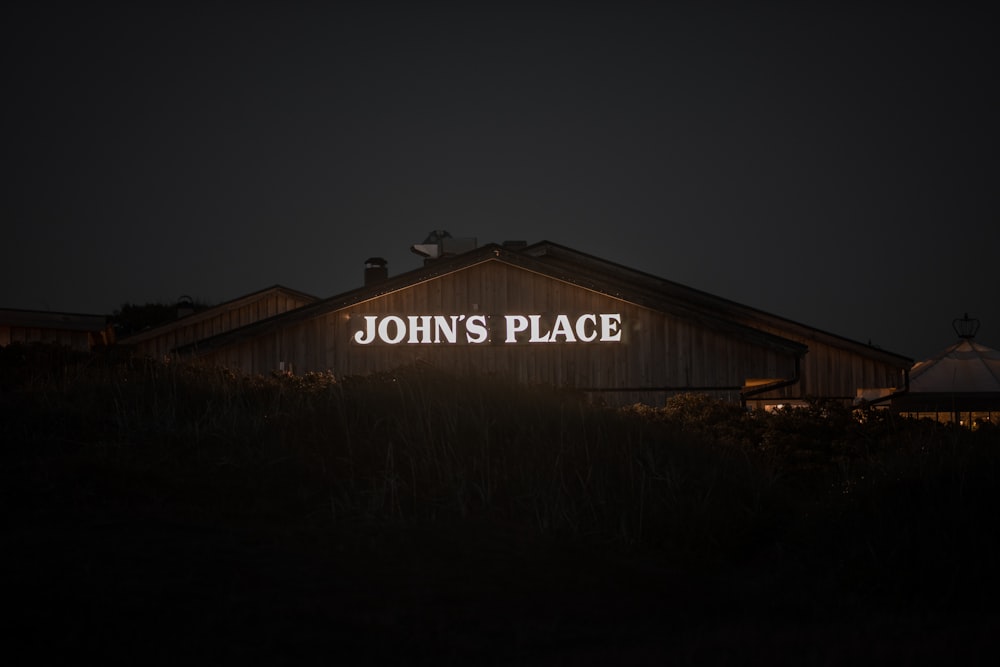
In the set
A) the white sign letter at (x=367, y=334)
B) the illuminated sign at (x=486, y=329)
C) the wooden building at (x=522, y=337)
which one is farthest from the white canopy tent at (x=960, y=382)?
the white sign letter at (x=367, y=334)

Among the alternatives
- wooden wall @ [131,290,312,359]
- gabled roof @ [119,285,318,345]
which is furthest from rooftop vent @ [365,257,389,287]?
gabled roof @ [119,285,318,345]

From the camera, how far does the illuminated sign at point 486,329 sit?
24172 millimetres

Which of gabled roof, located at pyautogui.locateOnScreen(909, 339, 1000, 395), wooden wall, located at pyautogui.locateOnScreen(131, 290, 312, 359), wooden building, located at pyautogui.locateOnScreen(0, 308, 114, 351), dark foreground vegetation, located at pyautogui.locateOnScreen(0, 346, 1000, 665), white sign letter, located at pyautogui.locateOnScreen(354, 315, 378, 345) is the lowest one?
dark foreground vegetation, located at pyautogui.locateOnScreen(0, 346, 1000, 665)

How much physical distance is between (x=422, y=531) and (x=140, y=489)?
8.27 ft

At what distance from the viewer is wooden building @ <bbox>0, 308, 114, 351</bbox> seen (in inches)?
1017

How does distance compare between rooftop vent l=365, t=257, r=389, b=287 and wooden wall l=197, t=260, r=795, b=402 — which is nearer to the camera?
wooden wall l=197, t=260, r=795, b=402

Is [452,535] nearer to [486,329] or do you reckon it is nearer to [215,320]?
[486,329]

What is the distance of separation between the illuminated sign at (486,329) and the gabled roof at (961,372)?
360 inches

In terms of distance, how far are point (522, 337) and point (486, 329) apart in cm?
92

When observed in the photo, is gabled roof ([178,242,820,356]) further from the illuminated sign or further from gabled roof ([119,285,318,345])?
gabled roof ([119,285,318,345])

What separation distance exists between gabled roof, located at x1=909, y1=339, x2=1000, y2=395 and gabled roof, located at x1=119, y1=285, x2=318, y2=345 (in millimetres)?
25716

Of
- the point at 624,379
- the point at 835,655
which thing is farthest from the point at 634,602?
the point at 624,379

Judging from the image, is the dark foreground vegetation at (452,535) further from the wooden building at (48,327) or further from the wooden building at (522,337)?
the wooden building at (48,327)

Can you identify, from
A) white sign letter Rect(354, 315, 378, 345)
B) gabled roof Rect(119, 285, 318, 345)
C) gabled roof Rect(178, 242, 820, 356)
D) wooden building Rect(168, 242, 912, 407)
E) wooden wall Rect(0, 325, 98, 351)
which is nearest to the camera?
wooden building Rect(168, 242, 912, 407)
